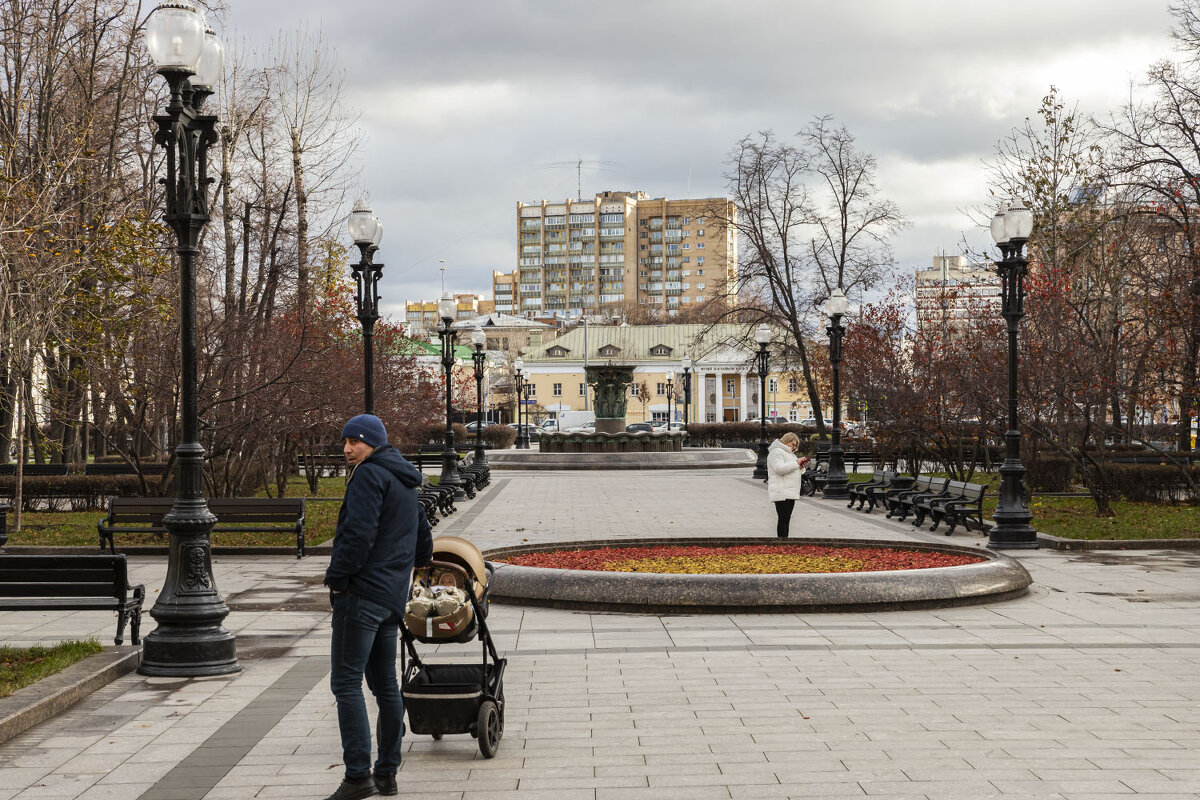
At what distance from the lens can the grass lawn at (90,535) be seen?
55.8ft

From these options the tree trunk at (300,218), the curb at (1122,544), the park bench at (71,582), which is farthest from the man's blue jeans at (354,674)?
the tree trunk at (300,218)

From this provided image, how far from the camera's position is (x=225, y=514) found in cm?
1644

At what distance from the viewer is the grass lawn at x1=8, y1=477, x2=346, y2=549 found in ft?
55.8

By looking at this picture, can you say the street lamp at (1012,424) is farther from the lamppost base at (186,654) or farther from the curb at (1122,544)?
the lamppost base at (186,654)

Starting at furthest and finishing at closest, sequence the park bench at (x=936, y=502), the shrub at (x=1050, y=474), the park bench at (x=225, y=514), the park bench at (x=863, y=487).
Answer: the shrub at (x=1050, y=474) < the park bench at (x=863, y=487) < the park bench at (x=936, y=502) < the park bench at (x=225, y=514)

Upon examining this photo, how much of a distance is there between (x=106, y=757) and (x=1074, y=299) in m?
29.1

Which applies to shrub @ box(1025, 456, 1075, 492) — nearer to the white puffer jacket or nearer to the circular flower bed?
the white puffer jacket

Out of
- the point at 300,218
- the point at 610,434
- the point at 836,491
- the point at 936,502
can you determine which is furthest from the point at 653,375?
the point at 936,502

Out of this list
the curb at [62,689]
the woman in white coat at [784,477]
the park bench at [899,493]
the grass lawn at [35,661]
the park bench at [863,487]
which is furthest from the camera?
the park bench at [863,487]

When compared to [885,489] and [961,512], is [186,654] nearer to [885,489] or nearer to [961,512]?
[961,512]

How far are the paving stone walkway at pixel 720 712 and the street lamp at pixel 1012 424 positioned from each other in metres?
4.36

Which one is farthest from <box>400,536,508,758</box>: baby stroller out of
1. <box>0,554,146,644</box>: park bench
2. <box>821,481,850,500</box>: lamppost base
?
<box>821,481,850,500</box>: lamppost base

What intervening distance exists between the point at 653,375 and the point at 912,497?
3509 inches

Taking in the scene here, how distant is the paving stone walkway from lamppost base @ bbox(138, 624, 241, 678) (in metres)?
0.16
